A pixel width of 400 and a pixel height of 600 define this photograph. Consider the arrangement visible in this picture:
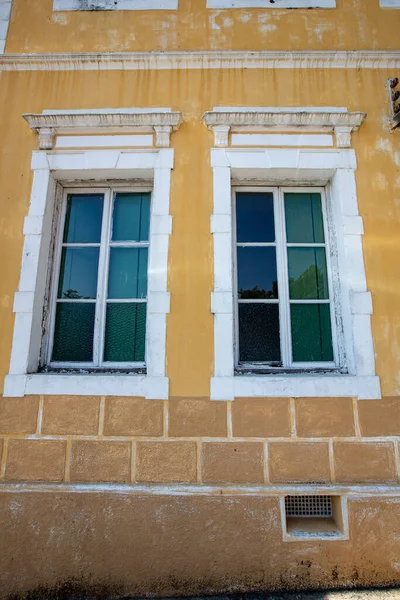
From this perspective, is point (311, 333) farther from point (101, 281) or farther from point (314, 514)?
point (101, 281)

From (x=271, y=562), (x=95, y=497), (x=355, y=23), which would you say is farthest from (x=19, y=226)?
(x=355, y=23)

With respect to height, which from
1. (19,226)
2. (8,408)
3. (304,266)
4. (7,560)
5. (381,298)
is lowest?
(7,560)

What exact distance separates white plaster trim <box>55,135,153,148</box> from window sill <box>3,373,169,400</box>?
213 centimetres

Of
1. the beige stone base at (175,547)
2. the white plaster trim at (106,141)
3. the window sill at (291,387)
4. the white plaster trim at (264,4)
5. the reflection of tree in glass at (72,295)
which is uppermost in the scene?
the white plaster trim at (264,4)

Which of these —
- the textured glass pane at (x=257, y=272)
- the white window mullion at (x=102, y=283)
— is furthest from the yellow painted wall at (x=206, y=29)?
the textured glass pane at (x=257, y=272)

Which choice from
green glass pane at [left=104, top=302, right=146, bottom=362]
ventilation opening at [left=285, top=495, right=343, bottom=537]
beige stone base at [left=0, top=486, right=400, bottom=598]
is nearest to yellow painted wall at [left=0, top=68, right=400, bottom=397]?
green glass pane at [left=104, top=302, right=146, bottom=362]

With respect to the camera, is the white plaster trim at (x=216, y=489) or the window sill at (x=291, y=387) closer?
the white plaster trim at (x=216, y=489)

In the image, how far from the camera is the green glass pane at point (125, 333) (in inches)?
126

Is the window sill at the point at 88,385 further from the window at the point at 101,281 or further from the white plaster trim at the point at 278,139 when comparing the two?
the white plaster trim at the point at 278,139

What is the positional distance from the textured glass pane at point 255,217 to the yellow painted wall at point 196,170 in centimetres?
43

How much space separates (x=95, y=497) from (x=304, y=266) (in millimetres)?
2680

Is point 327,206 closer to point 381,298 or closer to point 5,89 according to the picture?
point 381,298

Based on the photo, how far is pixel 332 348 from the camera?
3225 mm

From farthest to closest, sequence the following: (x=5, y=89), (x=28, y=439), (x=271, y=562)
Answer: (x=5, y=89)
(x=28, y=439)
(x=271, y=562)
